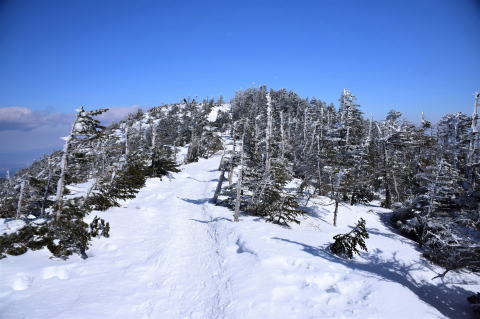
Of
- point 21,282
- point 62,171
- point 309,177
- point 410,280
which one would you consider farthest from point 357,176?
point 21,282

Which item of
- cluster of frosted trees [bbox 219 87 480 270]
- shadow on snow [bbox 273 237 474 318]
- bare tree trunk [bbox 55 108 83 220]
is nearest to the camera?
shadow on snow [bbox 273 237 474 318]

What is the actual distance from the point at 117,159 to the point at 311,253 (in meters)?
31.7

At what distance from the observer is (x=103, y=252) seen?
1372 cm

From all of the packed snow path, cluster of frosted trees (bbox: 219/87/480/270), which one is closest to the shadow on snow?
the packed snow path

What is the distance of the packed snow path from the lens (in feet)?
28.3

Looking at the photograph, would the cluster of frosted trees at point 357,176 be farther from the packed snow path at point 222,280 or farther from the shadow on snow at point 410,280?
the packed snow path at point 222,280

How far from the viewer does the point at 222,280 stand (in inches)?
431

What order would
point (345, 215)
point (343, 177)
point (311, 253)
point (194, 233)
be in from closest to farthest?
point (311, 253)
point (194, 233)
point (343, 177)
point (345, 215)

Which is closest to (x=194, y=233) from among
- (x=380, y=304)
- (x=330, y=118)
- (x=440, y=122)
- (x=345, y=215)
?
(x=380, y=304)

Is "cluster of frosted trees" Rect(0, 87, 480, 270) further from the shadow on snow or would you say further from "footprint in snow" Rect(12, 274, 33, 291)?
"footprint in snow" Rect(12, 274, 33, 291)

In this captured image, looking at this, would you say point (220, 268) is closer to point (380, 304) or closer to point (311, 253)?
point (311, 253)

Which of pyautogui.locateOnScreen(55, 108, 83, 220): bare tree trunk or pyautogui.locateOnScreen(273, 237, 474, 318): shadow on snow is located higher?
pyautogui.locateOnScreen(55, 108, 83, 220): bare tree trunk

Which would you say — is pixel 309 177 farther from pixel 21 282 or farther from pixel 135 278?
pixel 21 282

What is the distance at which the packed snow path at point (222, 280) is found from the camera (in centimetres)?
864
